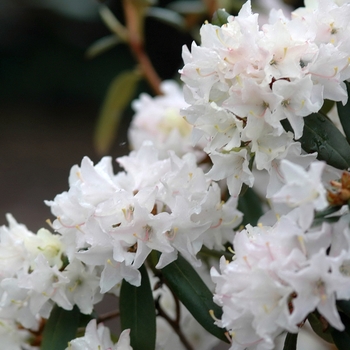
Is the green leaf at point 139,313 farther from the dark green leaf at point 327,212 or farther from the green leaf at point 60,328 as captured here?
the dark green leaf at point 327,212

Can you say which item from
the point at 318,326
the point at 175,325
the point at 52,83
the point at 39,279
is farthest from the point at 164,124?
the point at 52,83

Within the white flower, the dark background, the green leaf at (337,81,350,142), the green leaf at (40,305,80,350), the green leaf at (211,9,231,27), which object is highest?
the green leaf at (211,9,231,27)

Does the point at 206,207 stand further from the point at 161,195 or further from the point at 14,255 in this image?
the point at 14,255

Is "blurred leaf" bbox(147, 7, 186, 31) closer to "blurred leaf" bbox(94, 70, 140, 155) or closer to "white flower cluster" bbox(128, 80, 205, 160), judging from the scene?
"blurred leaf" bbox(94, 70, 140, 155)

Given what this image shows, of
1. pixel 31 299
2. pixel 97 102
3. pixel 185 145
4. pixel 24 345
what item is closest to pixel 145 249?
pixel 31 299

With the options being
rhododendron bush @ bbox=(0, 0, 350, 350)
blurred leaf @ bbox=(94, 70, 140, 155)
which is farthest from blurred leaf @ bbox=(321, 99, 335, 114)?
blurred leaf @ bbox=(94, 70, 140, 155)

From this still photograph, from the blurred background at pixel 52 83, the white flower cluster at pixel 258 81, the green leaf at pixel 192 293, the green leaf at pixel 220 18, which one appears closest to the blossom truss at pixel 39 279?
the green leaf at pixel 192 293
